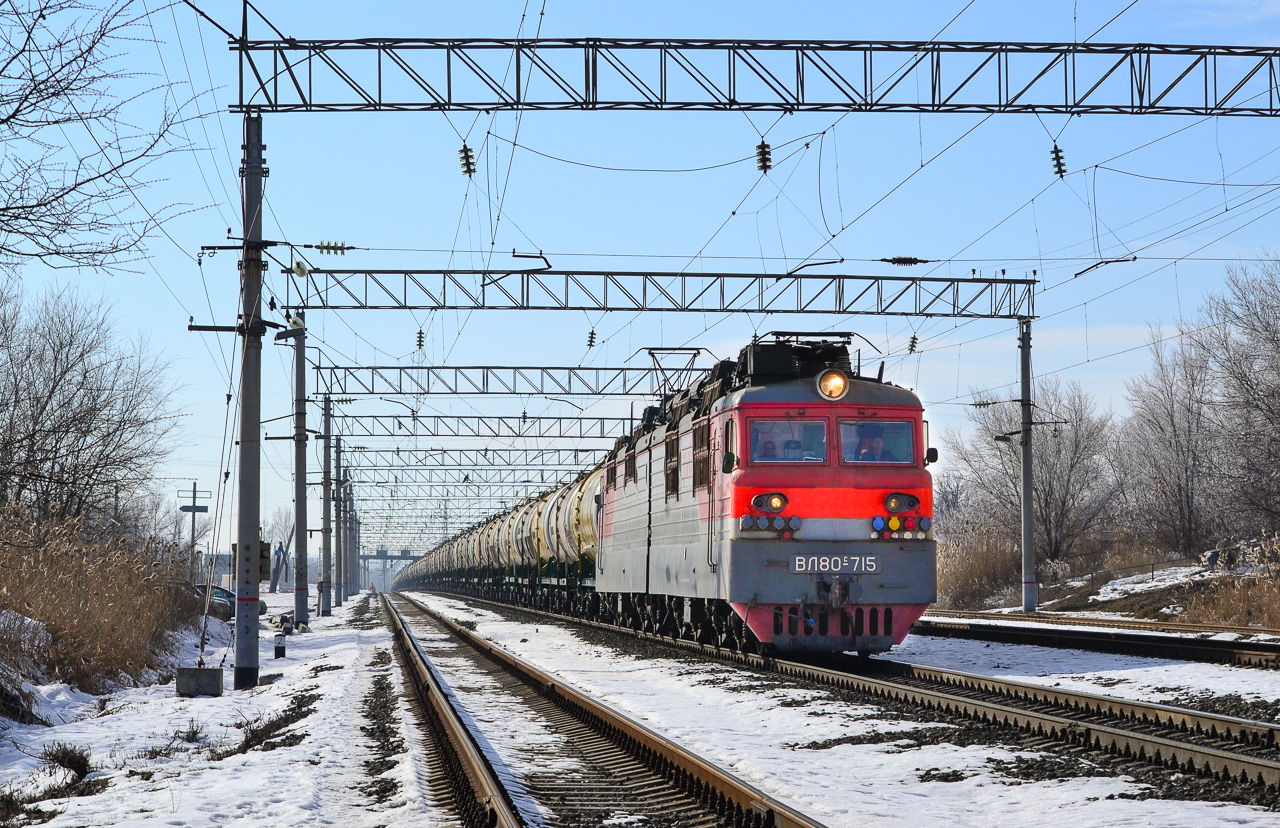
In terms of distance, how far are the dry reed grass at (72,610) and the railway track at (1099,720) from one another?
8796 millimetres

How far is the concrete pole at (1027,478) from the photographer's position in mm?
26906

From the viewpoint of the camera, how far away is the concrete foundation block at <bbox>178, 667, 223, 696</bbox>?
1421 cm

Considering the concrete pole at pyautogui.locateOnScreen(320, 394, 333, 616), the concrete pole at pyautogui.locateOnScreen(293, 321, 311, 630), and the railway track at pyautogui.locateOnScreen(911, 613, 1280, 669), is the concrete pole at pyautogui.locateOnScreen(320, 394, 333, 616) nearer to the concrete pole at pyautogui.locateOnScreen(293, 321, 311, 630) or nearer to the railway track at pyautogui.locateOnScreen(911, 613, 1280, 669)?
the concrete pole at pyautogui.locateOnScreen(293, 321, 311, 630)

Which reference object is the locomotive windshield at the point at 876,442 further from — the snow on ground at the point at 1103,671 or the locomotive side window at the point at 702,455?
the snow on ground at the point at 1103,671

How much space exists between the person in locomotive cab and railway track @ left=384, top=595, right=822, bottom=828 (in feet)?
14.5

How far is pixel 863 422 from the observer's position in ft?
45.7

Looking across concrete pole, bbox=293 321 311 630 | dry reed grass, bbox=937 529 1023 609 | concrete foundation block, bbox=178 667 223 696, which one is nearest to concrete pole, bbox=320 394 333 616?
concrete pole, bbox=293 321 311 630

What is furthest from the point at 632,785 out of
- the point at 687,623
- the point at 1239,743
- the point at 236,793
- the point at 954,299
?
the point at 954,299

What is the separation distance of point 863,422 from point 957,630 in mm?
6692

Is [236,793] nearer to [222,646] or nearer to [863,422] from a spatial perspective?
[863,422]

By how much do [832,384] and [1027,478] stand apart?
14.8 meters

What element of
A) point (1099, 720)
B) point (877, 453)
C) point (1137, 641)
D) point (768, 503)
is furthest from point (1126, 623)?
point (1099, 720)

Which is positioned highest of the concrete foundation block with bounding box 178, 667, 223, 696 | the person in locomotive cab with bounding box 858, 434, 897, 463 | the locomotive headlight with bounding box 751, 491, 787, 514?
the person in locomotive cab with bounding box 858, 434, 897, 463

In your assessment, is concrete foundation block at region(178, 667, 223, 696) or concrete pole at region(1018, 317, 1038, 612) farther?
concrete pole at region(1018, 317, 1038, 612)
